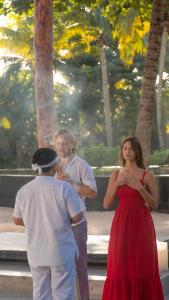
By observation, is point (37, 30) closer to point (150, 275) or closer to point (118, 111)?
point (150, 275)

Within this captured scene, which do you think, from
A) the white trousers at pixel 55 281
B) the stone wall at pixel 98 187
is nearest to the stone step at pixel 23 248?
the white trousers at pixel 55 281

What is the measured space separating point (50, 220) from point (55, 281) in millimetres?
478

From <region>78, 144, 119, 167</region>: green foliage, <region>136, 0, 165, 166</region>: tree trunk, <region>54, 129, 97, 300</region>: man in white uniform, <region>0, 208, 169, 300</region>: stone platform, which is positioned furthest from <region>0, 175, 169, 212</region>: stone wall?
<region>78, 144, 119, 167</region>: green foliage

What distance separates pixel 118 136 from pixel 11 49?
13075 millimetres

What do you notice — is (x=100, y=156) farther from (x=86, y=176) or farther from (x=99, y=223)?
(x=86, y=176)


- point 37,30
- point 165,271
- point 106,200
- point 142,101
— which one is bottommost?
point 165,271

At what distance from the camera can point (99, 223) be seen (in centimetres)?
1350

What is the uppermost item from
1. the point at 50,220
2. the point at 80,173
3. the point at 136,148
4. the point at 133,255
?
the point at 136,148

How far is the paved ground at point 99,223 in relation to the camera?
39.7 ft

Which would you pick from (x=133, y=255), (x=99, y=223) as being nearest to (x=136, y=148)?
(x=133, y=255)

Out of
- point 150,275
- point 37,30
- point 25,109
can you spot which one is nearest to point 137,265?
point 150,275

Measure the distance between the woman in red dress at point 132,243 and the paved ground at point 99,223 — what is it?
5.35m

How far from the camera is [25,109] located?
46.5 metres

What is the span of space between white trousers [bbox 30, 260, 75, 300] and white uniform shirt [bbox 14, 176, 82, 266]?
0.23 ft
